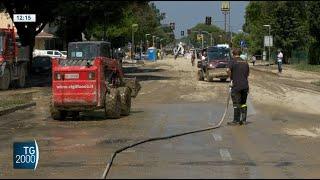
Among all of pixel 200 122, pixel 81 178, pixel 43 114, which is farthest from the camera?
pixel 43 114

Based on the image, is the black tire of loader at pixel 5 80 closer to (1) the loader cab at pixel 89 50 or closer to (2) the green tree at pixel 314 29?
(1) the loader cab at pixel 89 50

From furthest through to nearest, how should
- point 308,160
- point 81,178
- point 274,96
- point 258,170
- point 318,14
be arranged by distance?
point 318,14
point 274,96
point 308,160
point 258,170
point 81,178

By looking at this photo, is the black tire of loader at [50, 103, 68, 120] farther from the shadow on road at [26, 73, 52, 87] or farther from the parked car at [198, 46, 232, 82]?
the parked car at [198, 46, 232, 82]

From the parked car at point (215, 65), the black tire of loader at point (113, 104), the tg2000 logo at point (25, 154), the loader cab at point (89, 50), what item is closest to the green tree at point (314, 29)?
the parked car at point (215, 65)

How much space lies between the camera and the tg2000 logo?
9133 mm

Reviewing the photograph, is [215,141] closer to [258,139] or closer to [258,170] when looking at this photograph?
[258,139]

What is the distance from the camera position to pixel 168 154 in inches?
488

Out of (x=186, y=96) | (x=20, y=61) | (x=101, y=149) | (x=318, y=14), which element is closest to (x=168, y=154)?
(x=101, y=149)

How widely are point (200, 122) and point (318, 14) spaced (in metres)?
57.0

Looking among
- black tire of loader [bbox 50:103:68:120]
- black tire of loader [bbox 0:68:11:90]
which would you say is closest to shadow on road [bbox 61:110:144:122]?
black tire of loader [bbox 50:103:68:120]

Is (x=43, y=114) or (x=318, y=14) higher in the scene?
(x=318, y=14)

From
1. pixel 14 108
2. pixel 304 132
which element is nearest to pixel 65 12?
pixel 14 108

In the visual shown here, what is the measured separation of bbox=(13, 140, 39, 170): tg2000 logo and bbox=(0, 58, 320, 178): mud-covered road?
616 mm

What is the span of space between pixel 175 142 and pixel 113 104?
5570 mm
